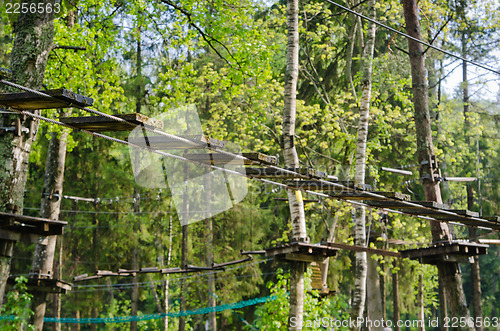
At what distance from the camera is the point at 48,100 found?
377 centimetres

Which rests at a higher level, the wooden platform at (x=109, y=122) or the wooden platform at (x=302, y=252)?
the wooden platform at (x=109, y=122)

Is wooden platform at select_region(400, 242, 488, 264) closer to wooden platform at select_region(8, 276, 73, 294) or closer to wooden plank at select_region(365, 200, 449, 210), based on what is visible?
wooden plank at select_region(365, 200, 449, 210)

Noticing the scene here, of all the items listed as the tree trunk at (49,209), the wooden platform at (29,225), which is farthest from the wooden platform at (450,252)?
the tree trunk at (49,209)

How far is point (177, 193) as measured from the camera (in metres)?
18.3

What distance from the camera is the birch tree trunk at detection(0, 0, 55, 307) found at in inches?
224

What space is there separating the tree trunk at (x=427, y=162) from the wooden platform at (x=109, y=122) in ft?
18.0

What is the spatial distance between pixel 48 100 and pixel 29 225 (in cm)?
283

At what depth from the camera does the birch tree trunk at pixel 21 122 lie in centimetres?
569

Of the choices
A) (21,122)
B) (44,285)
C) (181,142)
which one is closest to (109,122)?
(181,142)

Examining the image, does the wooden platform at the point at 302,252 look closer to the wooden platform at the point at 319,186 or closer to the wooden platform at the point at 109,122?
the wooden platform at the point at 319,186

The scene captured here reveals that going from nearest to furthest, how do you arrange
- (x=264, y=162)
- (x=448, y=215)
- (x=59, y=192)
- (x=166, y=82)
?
(x=264, y=162)
(x=448, y=215)
(x=59, y=192)
(x=166, y=82)

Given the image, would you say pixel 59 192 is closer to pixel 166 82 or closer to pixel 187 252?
pixel 166 82

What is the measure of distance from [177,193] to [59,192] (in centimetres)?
906

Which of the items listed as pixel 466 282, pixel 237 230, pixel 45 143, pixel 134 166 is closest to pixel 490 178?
pixel 237 230
